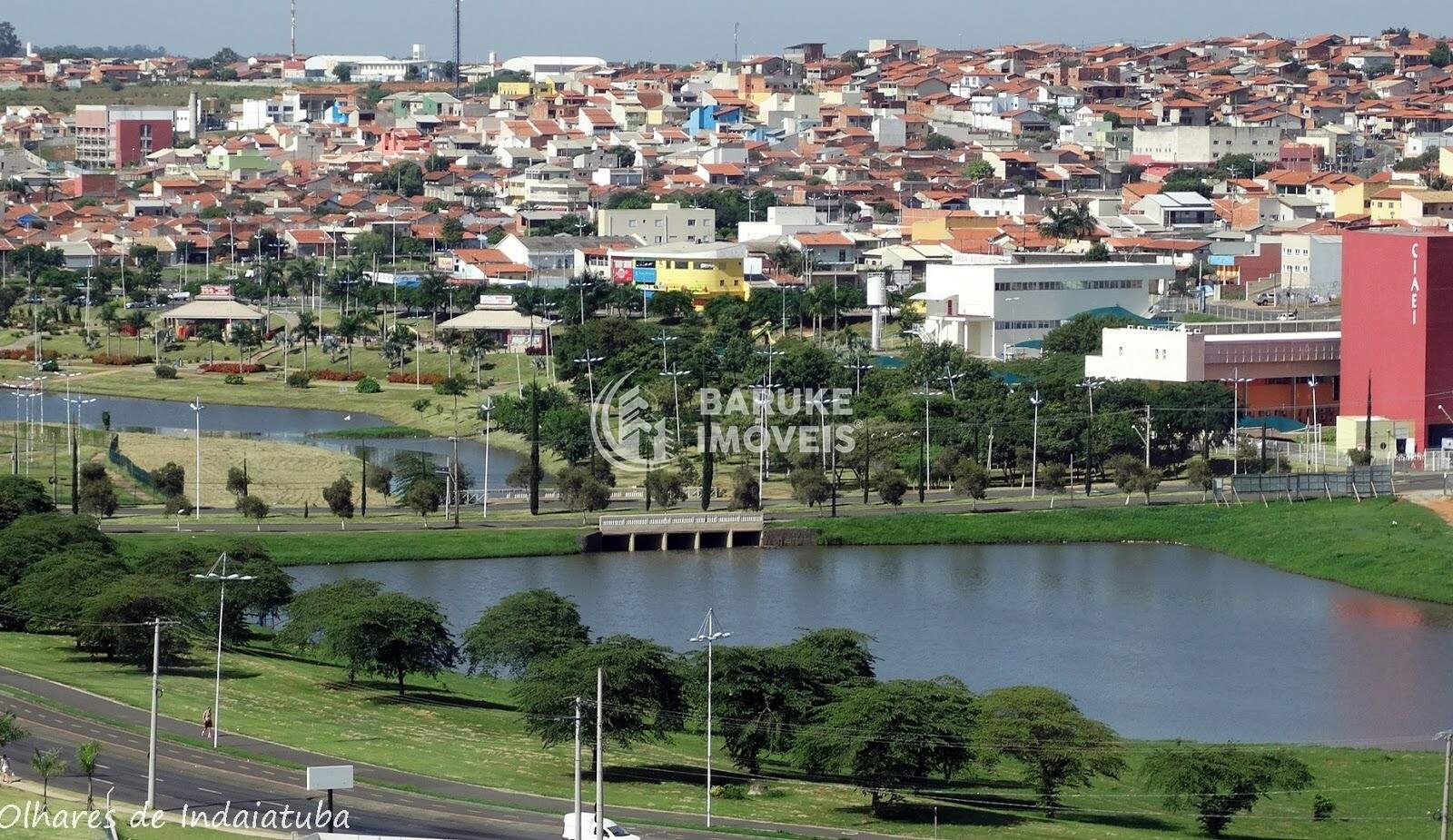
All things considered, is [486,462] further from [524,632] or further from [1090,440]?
[524,632]

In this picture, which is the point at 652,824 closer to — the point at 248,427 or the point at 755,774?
the point at 755,774

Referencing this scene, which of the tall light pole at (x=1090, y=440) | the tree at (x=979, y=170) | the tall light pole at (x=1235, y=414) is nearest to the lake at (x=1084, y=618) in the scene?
the tall light pole at (x=1090, y=440)

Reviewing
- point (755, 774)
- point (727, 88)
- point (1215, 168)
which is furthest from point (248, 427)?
point (727, 88)

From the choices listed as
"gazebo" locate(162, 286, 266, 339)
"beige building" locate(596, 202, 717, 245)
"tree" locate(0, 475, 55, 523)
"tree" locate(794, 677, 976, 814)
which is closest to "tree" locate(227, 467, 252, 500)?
"tree" locate(0, 475, 55, 523)

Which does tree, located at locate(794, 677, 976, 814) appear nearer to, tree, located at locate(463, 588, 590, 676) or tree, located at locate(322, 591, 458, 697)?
tree, located at locate(463, 588, 590, 676)

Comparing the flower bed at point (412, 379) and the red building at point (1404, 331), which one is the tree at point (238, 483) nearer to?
the flower bed at point (412, 379)

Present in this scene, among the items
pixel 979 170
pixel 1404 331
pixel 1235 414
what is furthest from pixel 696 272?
pixel 979 170
